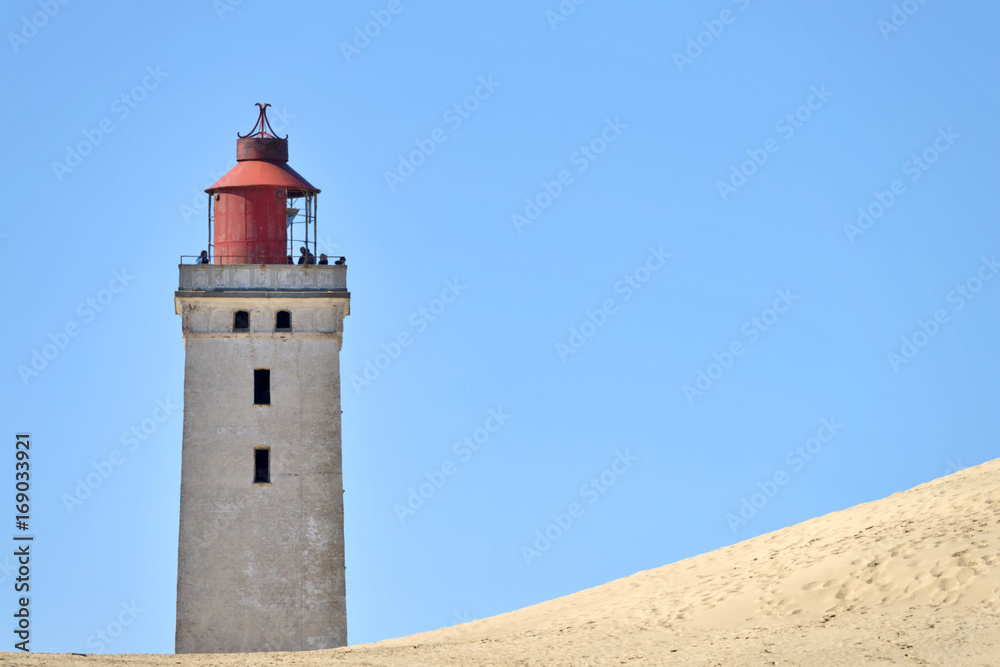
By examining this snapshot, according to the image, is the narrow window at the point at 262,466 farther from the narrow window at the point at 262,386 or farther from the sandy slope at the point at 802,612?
the sandy slope at the point at 802,612

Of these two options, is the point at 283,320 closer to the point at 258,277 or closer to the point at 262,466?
the point at 258,277

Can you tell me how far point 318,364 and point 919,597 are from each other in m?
19.1

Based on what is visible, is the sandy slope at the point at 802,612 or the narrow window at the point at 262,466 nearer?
the sandy slope at the point at 802,612

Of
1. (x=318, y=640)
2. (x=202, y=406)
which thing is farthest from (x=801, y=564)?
(x=202, y=406)

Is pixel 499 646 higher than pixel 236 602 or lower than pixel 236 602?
lower

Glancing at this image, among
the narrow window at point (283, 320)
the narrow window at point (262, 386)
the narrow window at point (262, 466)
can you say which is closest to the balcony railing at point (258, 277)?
the narrow window at point (283, 320)

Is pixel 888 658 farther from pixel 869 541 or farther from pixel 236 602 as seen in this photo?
pixel 236 602

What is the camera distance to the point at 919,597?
36.5 metres

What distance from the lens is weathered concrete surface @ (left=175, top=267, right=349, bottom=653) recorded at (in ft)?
158

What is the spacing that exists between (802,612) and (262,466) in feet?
56.0

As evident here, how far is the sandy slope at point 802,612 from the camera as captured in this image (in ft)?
114

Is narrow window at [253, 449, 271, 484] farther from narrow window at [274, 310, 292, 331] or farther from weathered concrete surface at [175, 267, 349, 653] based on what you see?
narrow window at [274, 310, 292, 331]

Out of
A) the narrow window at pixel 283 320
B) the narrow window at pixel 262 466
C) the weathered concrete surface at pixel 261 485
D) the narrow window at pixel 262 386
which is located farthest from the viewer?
the narrow window at pixel 283 320

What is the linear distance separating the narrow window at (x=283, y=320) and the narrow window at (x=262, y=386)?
4.23 feet
